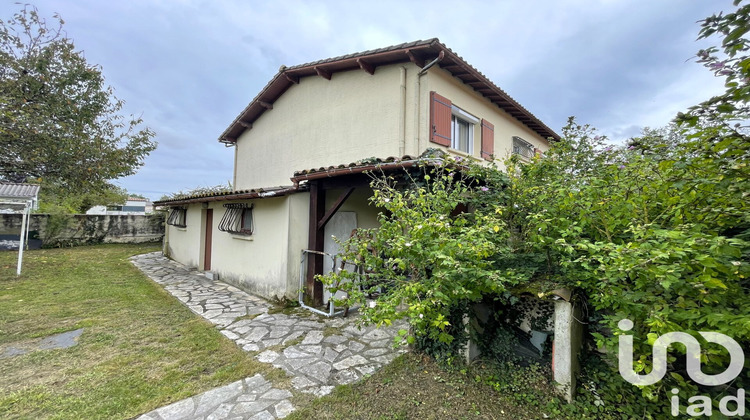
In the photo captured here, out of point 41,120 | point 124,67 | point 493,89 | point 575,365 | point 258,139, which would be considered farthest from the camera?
point 124,67

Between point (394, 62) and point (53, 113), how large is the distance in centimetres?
1117

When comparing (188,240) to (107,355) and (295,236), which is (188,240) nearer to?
(295,236)

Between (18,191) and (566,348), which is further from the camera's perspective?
(18,191)

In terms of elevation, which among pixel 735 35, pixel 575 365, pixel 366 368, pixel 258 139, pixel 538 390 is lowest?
pixel 366 368

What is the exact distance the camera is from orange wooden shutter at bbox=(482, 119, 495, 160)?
8.40 m

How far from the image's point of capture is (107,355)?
4285 millimetres

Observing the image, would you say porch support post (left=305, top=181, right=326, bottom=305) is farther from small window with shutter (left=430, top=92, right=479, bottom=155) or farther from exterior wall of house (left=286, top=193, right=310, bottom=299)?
small window with shutter (left=430, top=92, right=479, bottom=155)

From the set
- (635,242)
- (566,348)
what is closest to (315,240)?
(566,348)

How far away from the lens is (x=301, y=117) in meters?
9.21

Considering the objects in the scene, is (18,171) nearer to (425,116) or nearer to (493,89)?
(425,116)

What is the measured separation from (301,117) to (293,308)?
5915 millimetres

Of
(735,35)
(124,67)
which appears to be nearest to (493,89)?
(735,35)

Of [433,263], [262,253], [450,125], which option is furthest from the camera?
[262,253]

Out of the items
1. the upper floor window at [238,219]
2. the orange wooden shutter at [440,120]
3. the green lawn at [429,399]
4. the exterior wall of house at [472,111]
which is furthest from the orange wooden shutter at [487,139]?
the upper floor window at [238,219]
